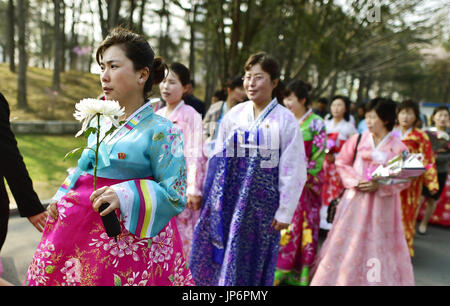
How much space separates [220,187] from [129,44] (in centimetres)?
141

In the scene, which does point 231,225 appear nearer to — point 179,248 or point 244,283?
point 244,283

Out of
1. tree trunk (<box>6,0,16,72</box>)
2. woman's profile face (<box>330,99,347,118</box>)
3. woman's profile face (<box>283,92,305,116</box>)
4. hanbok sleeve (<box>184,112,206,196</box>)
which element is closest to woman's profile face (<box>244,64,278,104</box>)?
hanbok sleeve (<box>184,112,206,196</box>)

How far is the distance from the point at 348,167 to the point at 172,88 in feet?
5.66

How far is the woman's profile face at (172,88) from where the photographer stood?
10.2 feet

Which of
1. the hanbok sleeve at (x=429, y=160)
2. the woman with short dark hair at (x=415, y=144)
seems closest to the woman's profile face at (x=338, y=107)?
the woman with short dark hair at (x=415, y=144)

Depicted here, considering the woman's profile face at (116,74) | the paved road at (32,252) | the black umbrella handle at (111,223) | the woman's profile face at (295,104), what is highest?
the woman's profile face at (295,104)

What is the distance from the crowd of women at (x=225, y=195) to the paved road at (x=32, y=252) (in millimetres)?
390

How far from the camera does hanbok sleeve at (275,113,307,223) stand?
259cm

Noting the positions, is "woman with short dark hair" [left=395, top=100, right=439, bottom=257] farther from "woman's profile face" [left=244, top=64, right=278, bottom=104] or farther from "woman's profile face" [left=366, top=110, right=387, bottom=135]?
"woman's profile face" [left=244, top=64, right=278, bottom=104]

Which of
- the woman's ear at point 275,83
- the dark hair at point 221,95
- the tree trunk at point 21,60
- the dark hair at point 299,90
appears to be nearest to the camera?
the woman's ear at point 275,83

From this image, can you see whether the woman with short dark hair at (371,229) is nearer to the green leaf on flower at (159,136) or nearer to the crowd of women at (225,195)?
the crowd of women at (225,195)

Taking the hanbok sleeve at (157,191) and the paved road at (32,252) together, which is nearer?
the hanbok sleeve at (157,191)

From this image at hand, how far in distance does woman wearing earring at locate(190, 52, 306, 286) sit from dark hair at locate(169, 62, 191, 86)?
64 cm

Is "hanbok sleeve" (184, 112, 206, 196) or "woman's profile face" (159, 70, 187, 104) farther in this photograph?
"woman's profile face" (159, 70, 187, 104)
